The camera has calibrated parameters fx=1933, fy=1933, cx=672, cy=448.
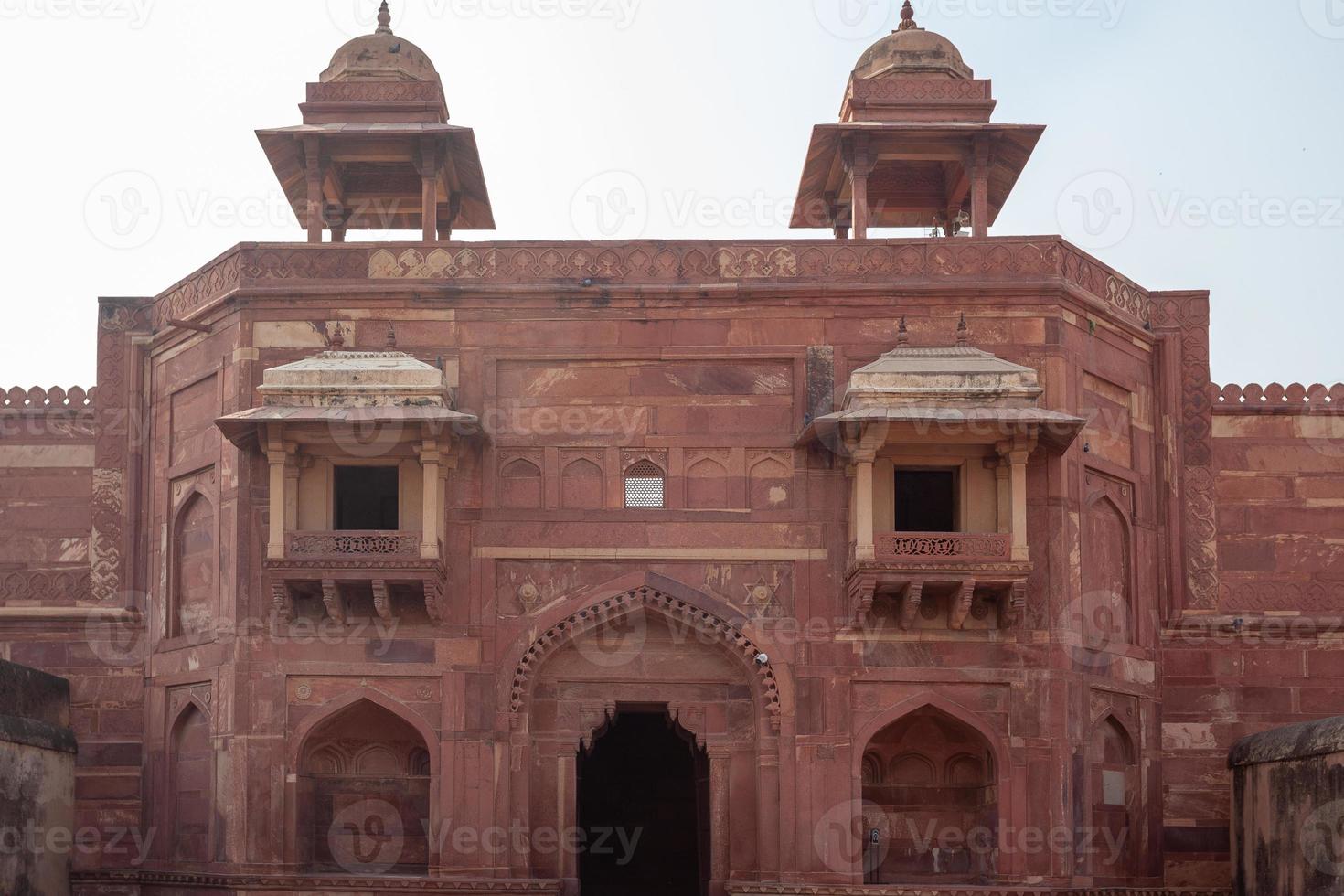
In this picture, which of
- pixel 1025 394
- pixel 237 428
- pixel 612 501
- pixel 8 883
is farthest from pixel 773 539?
pixel 8 883

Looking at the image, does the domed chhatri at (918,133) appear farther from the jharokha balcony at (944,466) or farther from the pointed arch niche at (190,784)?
the pointed arch niche at (190,784)

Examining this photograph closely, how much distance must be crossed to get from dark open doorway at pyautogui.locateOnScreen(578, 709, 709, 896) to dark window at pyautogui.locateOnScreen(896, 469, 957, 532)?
413cm

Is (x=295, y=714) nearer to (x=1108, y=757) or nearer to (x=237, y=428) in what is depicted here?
(x=237, y=428)

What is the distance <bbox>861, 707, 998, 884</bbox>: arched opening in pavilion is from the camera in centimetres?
1583

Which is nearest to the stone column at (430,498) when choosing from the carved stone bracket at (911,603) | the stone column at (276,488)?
the stone column at (276,488)

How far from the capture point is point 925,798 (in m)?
16.1

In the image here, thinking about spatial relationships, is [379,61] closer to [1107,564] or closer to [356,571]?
[356,571]

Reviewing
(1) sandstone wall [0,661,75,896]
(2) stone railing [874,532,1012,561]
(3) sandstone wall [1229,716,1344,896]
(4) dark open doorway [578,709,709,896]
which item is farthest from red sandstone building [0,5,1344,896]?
(4) dark open doorway [578,709,709,896]

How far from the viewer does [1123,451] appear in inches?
663

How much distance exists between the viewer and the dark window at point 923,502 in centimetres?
1691

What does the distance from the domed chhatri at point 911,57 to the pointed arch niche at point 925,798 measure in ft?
19.5

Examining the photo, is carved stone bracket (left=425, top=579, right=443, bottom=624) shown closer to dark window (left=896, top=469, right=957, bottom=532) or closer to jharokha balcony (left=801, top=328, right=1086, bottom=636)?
jharokha balcony (left=801, top=328, right=1086, bottom=636)

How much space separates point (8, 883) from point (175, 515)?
134 inches

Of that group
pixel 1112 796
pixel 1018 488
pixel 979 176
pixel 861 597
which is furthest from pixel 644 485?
pixel 1112 796
